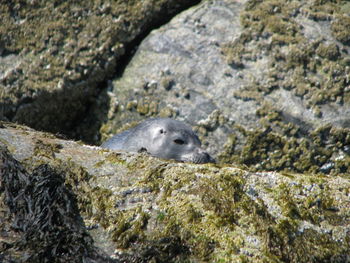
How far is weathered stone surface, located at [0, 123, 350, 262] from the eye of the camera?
3.82 metres

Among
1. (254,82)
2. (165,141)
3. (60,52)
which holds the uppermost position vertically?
(60,52)

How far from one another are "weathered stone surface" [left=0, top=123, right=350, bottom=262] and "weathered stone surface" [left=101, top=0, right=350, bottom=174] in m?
3.11

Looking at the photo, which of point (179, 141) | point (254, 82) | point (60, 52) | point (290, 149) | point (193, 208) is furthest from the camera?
point (60, 52)

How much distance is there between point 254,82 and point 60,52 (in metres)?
3.01

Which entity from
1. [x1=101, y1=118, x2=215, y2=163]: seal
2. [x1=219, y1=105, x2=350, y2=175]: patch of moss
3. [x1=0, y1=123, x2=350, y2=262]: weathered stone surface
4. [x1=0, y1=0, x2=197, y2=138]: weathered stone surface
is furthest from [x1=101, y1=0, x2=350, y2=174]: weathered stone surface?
[x1=0, y1=123, x2=350, y2=262]: weathered stone surface

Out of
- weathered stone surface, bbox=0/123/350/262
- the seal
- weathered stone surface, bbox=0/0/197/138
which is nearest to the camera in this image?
weathered stone surface, bbox=0/123/350/262

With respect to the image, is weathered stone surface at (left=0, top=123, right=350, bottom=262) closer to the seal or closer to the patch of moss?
the seal

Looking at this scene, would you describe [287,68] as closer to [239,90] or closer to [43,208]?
[239,90]

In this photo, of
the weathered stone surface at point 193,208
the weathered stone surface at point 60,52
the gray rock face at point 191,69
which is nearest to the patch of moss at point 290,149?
the gray rock face at point 191,69

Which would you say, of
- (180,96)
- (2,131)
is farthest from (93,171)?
(180,96)

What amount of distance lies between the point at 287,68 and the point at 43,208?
16.9ft

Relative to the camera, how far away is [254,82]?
26.1ft

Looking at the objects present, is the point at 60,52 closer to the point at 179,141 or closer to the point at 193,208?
the point at 179,141

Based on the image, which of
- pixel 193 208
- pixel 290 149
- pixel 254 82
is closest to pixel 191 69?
pixel 254 82
